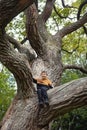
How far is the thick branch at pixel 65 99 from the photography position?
18.0ft

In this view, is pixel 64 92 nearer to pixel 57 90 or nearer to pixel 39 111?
pixel 57 90

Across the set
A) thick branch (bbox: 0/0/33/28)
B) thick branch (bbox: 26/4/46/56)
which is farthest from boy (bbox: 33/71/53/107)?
thick branch (bbox: 0/0/33/28)

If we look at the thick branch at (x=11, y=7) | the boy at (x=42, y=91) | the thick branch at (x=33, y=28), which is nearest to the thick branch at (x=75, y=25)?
the thick branch at (x=33, y=28)

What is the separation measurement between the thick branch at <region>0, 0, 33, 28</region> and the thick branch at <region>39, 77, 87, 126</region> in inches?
83.7

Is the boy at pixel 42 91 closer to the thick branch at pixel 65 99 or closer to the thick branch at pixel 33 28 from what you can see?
the thick branch at pixel 65 99

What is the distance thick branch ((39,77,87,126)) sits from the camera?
5.48m

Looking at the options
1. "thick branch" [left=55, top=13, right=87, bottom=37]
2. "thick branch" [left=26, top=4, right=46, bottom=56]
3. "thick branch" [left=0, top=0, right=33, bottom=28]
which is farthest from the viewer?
"thick branch" [left=55, top=13, right=87, bottom=37]

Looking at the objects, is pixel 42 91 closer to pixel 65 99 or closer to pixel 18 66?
pixel 65 99

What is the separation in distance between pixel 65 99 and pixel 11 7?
7.88ft

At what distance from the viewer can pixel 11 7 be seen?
3.84 m

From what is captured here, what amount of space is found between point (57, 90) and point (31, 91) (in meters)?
0.58

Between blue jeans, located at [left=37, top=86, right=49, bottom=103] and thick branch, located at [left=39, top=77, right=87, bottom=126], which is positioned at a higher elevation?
blue jeans, located at [left=37, top=86, right=49, bottom=103]

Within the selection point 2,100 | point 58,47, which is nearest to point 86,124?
point 2,100

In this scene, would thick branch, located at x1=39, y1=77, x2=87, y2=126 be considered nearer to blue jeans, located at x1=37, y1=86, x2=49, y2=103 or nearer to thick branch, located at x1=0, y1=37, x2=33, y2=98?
blue jeans, located at x1=37, y1=86, x2=49, y2=103
